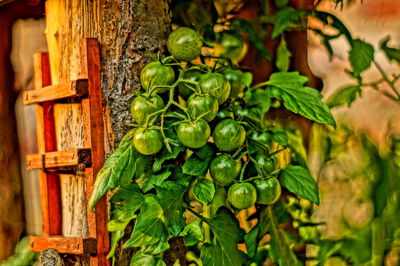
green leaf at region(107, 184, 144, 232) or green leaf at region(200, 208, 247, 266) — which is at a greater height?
green leaf at region(107, 184, 144, 232)

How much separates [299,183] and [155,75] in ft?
1.46

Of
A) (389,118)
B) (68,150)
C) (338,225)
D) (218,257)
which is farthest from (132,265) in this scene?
(389,118)

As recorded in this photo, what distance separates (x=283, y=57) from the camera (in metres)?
1.80

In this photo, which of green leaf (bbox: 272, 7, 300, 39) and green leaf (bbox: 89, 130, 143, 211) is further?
green leaf (bbox: 272, 7, 300, 39)

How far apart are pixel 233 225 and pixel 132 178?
10.8 inches

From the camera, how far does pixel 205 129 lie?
1.25 metres

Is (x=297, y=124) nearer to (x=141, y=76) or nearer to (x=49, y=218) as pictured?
(x=141, y=76)

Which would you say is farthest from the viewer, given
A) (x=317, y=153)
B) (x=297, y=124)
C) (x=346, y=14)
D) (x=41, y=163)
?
(x=346, y=14)

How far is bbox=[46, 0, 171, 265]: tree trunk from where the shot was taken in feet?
4.63

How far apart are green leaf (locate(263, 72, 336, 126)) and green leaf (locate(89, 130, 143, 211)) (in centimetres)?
40

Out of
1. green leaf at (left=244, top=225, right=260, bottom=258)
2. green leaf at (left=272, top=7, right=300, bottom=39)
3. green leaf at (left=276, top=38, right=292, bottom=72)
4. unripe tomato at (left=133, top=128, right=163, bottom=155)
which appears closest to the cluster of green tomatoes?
unripe tomato at (left=133, top=128, right=163, bottom=155)

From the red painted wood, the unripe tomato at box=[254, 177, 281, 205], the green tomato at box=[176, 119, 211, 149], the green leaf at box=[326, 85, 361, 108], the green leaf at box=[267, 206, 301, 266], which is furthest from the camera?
the green leaf at box=[326, 85, 361, 108]

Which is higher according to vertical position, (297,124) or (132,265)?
(297,124)

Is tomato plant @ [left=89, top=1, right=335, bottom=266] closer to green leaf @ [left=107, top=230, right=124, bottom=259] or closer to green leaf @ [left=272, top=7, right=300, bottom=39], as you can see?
green leaf @ [left=107, top=230, right=124, bottom=259]
